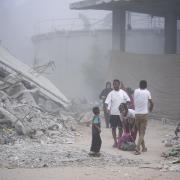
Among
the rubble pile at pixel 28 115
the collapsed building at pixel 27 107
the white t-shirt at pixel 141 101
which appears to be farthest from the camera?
the collapsed building at pixel 27 107

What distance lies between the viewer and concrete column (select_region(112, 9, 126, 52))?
70.5ft

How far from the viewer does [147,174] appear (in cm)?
886

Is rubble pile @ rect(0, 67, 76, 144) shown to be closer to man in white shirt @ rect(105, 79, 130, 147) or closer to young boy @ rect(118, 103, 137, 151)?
man in white shirt @ rect(105, 79, 130, 147)

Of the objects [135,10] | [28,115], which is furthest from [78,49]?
[28,115]

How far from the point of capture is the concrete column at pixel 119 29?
2150 centimetres

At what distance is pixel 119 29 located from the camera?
2161cm

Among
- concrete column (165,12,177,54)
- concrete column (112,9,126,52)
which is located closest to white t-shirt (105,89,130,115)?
concrete column (165,12,177,54)

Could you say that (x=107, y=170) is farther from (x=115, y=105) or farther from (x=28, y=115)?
(x=28, y=115)

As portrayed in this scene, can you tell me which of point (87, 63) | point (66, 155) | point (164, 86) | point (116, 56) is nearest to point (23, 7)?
point (87, 63)

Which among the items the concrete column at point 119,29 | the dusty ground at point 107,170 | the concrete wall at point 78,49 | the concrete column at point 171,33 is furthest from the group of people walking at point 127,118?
the concrete wall at point 78,49

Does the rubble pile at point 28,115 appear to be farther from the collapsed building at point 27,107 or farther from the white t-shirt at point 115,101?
the white t-shirt at point 115,101

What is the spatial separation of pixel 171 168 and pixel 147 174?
619mm

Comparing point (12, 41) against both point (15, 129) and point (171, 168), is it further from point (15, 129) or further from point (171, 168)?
point (171, 168)

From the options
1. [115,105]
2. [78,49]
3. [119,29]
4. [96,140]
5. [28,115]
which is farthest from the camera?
[78,49]
